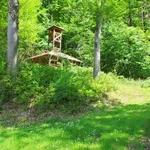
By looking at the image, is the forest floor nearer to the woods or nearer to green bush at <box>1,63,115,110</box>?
the woods

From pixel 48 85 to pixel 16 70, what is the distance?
5.73 ft

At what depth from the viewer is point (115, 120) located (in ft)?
25.3

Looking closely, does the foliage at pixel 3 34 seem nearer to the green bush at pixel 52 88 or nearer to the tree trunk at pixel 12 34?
the tree trunk at pixel 12 34

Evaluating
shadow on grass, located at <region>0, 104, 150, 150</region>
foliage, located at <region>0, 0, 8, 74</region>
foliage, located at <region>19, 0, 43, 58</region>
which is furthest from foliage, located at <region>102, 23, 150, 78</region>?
shadow on grass, located at <region>0, 104, 150, 150</region>

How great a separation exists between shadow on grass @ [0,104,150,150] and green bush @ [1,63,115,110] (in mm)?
2726

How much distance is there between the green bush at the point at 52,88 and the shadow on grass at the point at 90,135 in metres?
Result: 2.73

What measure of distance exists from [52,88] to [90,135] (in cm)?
444

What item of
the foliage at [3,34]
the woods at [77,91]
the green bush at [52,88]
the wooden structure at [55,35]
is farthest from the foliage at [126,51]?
the foliage at [3,34]

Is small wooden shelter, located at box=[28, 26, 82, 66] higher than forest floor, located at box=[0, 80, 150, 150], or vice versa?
small wooden shelter, located at box=[28, 26, 82, 66]

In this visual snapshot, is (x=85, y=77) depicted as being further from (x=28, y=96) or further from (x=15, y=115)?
(x=15, y=115)

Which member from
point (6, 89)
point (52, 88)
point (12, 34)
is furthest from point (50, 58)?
point (52, 88)

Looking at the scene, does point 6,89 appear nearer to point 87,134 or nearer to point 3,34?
point 3,34

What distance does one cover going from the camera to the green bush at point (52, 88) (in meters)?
10.5

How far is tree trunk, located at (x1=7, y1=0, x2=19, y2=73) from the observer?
465 inches
